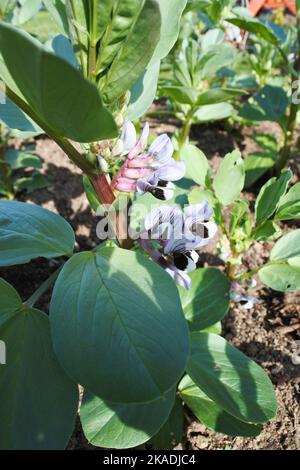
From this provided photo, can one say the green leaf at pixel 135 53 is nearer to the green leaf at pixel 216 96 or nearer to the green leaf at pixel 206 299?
the green leaf at pixel 206 299

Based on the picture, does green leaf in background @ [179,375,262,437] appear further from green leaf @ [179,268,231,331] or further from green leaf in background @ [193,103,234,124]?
green leaf in background @ [193,103,234,124]

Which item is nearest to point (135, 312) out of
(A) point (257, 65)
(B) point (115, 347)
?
(B) point (115, 347)

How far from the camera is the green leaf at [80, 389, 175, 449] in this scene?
1.08m

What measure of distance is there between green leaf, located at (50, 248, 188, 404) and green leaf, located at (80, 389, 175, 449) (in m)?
0.28

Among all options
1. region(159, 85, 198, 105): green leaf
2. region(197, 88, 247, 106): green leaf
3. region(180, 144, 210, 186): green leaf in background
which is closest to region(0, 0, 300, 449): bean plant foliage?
region(180, 144, 210, 186): green leaf in background

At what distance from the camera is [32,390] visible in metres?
0.97

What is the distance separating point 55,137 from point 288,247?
797mm

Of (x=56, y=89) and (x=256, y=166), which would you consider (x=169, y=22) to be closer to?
(x=56, y=89)

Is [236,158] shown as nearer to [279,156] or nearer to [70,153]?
[70,153]

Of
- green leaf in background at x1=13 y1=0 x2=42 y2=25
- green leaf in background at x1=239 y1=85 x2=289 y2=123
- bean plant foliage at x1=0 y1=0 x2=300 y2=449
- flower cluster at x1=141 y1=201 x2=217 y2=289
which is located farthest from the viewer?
green leaf in background at x1=239 y1=85 x2=289 y2=123

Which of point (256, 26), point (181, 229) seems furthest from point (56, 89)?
point (256, 26)

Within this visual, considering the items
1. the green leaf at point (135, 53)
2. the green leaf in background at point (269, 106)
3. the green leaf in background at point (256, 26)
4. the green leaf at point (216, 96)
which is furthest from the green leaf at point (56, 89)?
the green leaf in background at point (269, 106)

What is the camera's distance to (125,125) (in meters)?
0.94

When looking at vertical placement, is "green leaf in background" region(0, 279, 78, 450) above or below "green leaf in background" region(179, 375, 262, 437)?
above
